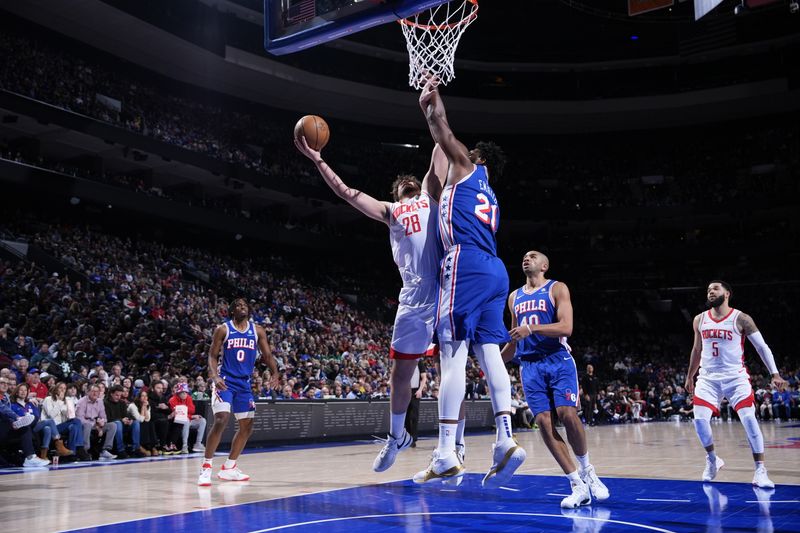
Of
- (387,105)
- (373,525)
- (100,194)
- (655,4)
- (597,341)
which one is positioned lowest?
(373,525)

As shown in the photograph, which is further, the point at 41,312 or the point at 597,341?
the point at 597,341

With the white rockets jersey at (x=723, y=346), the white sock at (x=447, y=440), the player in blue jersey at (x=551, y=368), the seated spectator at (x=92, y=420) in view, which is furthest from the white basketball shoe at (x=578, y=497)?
the seated spectator at (x=92, y=420)

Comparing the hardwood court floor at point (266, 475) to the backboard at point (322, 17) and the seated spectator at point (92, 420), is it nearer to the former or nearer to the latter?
the seated spectator at point (92, 420)

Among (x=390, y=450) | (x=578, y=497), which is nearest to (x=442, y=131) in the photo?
(x=390, y=450)

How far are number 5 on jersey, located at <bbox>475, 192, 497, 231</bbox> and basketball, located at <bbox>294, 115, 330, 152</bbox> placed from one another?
1324mm

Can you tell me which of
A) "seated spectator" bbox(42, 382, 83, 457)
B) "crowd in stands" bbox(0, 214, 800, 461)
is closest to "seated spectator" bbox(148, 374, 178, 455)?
"crowd in stands" bbox(0, 214, 800, 461)

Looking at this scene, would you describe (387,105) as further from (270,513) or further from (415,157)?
(270,513)

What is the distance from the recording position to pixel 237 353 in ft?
27.9

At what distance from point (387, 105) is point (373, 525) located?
30.8m

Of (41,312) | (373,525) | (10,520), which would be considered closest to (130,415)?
(41,312)

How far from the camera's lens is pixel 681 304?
116ft

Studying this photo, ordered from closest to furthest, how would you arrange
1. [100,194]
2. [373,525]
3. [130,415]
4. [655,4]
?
[373,525]
[130,415]
[655,4]
[100,194]

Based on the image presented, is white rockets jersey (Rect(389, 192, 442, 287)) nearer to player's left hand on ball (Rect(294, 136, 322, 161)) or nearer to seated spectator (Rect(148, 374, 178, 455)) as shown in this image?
player's left hand on ball (Rect(294, 136, 322, 161))

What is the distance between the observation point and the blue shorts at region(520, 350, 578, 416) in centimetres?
647
